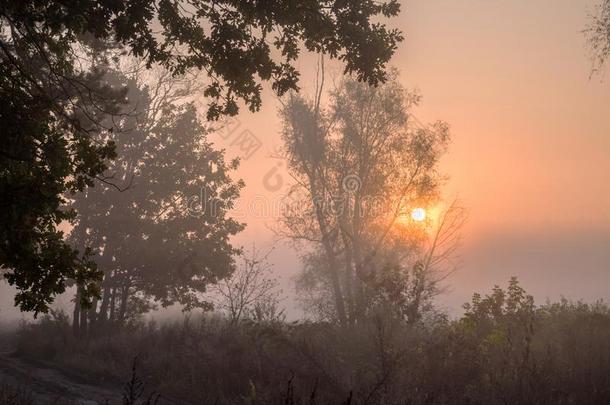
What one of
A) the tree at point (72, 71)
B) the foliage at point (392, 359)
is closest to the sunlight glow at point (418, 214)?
the foliage at point (392, 359)

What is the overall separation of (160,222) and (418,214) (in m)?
12.2

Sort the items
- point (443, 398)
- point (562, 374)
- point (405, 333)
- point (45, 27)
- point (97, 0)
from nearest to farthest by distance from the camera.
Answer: point (45, 27)
point (97, 0)
point (443, 398)
point (562, 374)
point (405, 333)

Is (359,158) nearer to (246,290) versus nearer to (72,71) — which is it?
(246,290)

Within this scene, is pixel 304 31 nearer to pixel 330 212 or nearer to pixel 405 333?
pixel 405 333

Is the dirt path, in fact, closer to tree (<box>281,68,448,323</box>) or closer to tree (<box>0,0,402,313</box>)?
tree (<box>0,0,402,313</box>)

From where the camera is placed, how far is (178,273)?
20328 mm

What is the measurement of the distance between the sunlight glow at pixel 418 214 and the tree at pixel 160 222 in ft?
27.9

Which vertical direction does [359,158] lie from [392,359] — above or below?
above

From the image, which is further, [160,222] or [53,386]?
[160,222]

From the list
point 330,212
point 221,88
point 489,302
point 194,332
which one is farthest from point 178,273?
point 221,88

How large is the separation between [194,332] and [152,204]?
7.37 metres

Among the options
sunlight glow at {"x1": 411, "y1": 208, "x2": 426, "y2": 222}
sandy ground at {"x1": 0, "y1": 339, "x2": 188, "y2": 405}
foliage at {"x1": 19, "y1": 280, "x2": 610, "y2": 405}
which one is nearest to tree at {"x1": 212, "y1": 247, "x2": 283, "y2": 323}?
foliage at {"x1": 19, "y1": 280, "x2": 610, "y2": 405}

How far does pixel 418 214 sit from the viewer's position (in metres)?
22.8

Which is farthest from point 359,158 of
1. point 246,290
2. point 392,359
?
point 392,359
